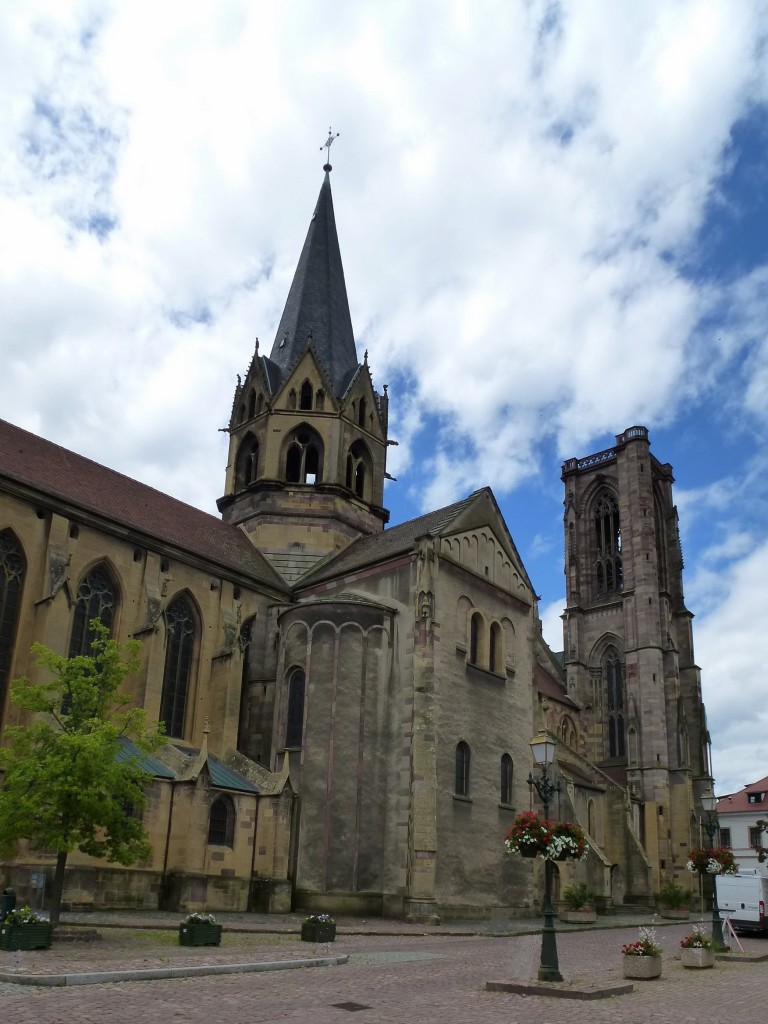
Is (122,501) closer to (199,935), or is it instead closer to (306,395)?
(306,395)

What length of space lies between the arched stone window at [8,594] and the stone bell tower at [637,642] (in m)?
42.7

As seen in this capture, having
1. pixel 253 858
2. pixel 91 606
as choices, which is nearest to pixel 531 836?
pixel 253 858

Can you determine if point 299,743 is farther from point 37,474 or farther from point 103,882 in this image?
point 37,474

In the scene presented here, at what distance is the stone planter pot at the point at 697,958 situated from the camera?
709 inches

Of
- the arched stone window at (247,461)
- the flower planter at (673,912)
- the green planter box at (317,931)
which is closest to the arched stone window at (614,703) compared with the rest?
the flower planter at (673,912)

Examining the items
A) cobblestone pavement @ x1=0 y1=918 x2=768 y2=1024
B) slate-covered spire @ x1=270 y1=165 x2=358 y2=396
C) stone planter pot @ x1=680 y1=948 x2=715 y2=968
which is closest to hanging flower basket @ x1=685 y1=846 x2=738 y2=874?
cobblestone pavement @ x1=0 y1=918 x2=768 y2=1024

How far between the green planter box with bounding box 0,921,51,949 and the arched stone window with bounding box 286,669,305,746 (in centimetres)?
1555

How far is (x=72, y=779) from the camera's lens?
18.6 meters

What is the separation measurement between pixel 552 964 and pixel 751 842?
72553 millimetres

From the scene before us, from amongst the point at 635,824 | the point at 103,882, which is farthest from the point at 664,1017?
the point at 635,824

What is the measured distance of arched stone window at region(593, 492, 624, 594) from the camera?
69250 millimetres

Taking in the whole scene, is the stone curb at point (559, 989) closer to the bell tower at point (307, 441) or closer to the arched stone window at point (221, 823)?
the arched stone window at point (221, 823)

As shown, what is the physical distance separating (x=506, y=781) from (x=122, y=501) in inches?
718

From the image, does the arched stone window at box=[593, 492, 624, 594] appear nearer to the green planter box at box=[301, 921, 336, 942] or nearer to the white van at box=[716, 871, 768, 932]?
the white van at box=[716, 871, 768, 932]
